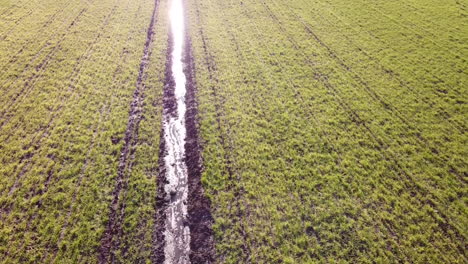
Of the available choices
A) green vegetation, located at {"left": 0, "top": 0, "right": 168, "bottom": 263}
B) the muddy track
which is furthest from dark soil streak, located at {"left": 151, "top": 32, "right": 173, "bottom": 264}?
the muddy track

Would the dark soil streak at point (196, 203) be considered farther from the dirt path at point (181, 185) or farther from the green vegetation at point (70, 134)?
the green vegetation at point (70, 134)

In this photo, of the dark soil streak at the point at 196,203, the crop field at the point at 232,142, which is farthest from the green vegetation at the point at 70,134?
the dark soil streak at the point at 196,203

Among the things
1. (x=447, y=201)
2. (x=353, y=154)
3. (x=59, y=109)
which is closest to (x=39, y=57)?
(x=59, y=109)

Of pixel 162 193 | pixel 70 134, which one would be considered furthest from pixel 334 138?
pixel 70 134

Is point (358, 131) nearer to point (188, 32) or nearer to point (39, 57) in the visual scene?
point (188, 32)

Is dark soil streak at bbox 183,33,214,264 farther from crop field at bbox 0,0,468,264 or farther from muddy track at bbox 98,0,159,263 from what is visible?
muddy track at bbox 98,0,159,263

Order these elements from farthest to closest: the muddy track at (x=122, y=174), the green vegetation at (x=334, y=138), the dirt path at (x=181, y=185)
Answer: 1. the green vegetation at (x=334, y=138)
2. the dirt path at (x=181, y=185)
3. the muddy track at (x=122, y=174)
